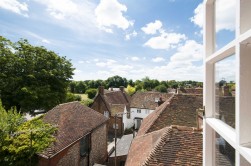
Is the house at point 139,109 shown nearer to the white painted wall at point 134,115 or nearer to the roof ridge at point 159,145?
the white painted wall at point 134,115

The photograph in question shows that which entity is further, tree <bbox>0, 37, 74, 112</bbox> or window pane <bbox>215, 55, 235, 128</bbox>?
tree <bbox>0, 37, 74, 112</bbox>

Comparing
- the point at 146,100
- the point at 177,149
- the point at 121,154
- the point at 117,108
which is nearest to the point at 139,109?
the point at 146,100

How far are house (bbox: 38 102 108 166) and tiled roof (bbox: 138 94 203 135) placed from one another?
6.52m

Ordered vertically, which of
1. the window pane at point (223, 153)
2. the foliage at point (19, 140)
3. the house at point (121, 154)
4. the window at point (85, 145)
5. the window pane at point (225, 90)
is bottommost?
the house at point (121, 154)

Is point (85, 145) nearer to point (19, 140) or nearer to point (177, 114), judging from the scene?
point (19, 140)

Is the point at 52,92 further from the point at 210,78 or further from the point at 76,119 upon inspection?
the point at 210,78

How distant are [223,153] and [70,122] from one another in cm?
1978

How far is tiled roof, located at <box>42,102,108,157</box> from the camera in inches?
644

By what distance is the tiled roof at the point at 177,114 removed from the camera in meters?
14.7

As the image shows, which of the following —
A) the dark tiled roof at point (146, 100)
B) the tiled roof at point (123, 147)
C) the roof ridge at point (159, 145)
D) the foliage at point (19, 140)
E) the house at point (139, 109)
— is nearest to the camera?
the roof ridge at point (159, 145)

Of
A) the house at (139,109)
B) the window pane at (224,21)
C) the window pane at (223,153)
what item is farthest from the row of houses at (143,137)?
the house at (139,109)

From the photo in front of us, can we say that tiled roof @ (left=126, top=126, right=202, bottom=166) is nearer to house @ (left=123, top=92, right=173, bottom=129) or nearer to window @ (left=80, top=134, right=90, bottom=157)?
window @ (left=80, top=134, right=90, bottom=157)

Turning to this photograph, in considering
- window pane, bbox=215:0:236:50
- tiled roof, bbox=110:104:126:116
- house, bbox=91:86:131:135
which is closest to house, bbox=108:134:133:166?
house, bbox=91:86:131:135

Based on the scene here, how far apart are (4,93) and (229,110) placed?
1176 inches
